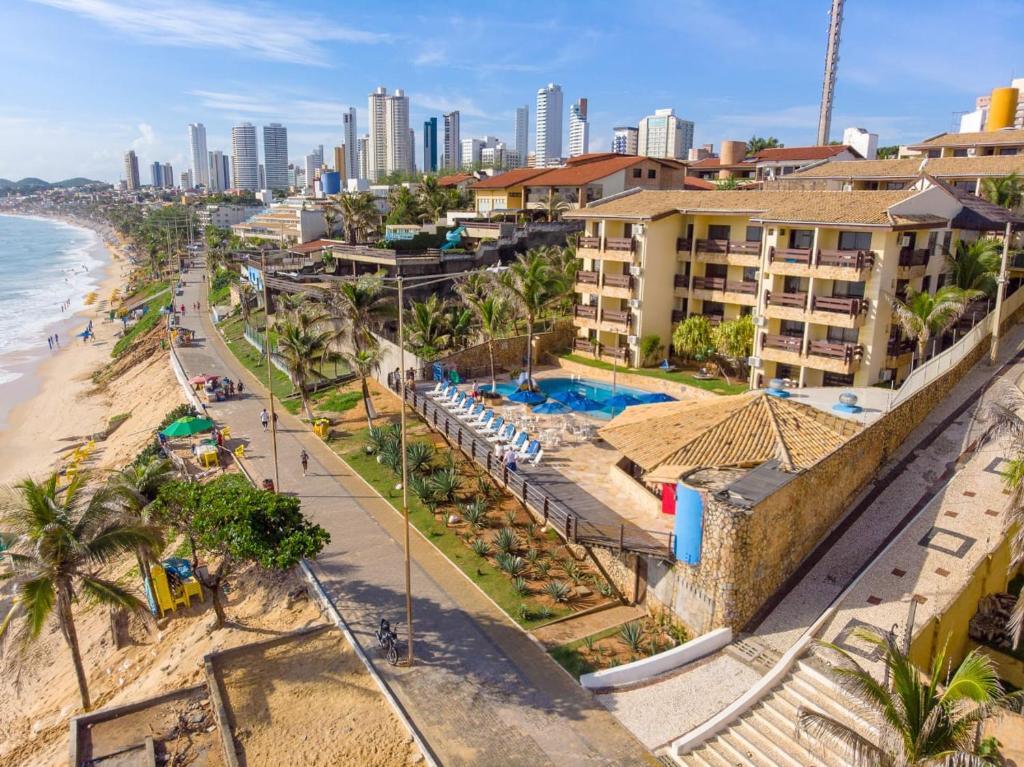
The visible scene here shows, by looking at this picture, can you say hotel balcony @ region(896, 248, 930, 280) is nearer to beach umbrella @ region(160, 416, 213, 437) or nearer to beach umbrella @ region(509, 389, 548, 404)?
beach umbrella @ region(509, 389, 548, 404)

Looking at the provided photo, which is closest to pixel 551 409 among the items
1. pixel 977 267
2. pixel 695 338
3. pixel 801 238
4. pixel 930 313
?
pixel 695 338

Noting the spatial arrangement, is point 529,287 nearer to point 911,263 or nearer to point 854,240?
point 854,240

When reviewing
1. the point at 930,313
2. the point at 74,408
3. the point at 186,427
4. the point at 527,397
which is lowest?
the point at 74,408

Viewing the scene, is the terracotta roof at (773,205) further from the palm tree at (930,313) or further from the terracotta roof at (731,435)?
the terracotta roof at (731,435)

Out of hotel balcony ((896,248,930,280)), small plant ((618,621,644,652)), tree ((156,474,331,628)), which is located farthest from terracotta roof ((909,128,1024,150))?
tree ((156,474,331,628))

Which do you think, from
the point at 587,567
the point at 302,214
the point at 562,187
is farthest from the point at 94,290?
the point at 587,567

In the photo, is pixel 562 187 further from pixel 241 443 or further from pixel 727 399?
pixel 727 399
